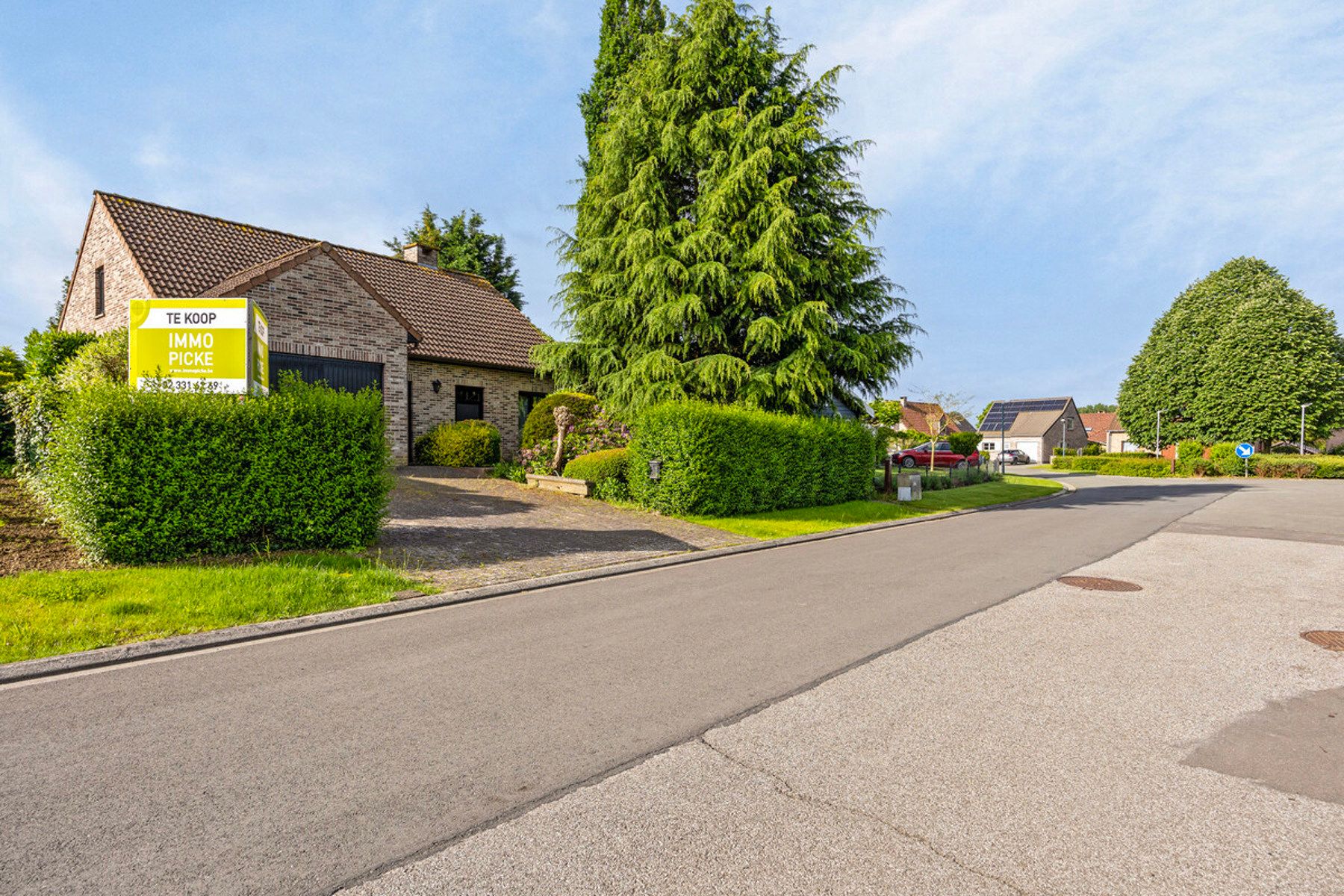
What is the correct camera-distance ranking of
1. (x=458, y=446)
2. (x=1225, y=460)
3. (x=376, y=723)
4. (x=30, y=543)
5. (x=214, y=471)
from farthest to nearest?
(x=1225, y=460), (x=458, y=446), (x=30, y=543), (x=214, y=471), (x=376, y=723)

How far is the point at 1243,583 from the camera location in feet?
29.9

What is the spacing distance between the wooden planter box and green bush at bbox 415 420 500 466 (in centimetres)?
256

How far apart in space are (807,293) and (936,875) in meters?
17.3

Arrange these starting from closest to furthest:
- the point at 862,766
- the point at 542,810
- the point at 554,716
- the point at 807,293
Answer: the point at 542,810, the point at 862,766, the point at 554,716, the point at 807,293

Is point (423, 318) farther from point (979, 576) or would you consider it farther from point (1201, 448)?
point (1201, 448)

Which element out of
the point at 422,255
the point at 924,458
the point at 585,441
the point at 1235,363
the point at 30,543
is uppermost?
the point at 422,255

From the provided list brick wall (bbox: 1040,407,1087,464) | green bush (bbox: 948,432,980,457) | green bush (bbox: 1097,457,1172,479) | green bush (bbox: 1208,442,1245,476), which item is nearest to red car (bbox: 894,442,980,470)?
green bush (bbox: 948,432,980,457)

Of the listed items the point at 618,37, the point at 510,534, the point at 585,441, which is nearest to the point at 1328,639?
the point at 510,534

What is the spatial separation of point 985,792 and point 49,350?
19.8 meters

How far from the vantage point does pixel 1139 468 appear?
45.7 meters

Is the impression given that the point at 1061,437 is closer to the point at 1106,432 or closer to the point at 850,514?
the point at 1106,432

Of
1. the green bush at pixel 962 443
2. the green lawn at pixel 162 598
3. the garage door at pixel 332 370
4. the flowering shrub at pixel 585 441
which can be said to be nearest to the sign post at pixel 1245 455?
the green bush at pixel 962 443

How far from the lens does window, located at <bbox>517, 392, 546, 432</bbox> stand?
2422cm

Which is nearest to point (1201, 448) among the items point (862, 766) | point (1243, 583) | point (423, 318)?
point (1243, 583)
